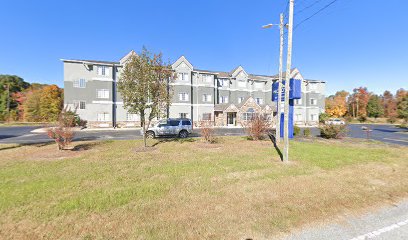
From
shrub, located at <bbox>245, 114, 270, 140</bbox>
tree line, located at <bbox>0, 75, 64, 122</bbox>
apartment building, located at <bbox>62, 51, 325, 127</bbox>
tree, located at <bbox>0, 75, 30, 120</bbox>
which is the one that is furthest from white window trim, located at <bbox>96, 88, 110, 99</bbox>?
tree, located at <bbox>0, 75, 30, 120</bbox>

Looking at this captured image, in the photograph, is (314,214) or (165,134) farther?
(165,134)

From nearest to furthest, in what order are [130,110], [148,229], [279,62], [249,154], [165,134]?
[148,229], [249,154], [130,110], [279,62], [165,134]

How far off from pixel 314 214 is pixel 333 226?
1.65 feet

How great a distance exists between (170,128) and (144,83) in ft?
28.1

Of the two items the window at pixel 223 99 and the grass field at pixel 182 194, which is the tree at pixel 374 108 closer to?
the window at pixel 223 99

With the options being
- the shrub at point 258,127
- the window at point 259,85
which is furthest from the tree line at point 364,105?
the shrub at point 258,127

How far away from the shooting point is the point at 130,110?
12250mm

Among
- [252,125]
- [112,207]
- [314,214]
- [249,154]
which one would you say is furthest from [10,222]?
[252,125]

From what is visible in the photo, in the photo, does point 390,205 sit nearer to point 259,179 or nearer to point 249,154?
point 259,179

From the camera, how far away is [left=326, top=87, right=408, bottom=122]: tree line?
211 feet

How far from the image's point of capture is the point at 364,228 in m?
3.96

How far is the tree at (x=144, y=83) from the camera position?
11.8 m

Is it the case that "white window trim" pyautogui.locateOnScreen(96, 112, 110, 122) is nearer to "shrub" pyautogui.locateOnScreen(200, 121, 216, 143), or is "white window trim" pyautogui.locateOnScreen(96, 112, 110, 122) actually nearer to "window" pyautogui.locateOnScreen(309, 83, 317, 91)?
"shrub" pyautogui.locateOnScreen(200, 121, 216, 143)

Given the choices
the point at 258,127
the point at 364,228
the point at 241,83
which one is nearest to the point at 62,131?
the point at 258,127
